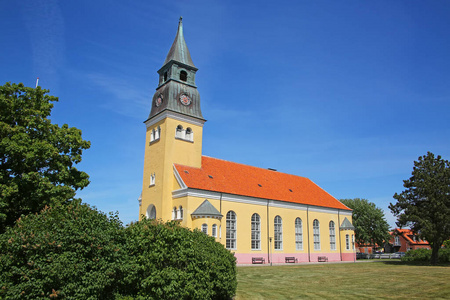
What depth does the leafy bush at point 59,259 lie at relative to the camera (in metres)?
9.02

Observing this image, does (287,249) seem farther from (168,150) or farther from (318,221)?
(168,150)

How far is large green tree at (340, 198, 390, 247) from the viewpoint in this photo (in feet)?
188

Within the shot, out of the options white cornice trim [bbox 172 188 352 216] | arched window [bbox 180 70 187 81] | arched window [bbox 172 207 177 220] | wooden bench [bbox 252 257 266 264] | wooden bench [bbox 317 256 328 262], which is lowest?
wooden bench [bbox 317 256 328 262]

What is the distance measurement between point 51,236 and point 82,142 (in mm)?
13698

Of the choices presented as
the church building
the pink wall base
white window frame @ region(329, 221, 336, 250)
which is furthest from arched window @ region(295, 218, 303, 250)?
white window frame @ region(329, 221, 336, 250)

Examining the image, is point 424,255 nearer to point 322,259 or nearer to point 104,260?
point 322,259

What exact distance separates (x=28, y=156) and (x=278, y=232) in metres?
26.8

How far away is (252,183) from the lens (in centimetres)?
3788

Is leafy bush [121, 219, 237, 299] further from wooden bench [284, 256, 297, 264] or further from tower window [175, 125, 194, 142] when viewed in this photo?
wooden bench [284, 256, 297, 264]

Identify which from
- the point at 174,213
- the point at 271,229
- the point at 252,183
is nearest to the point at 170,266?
the point at 174,213

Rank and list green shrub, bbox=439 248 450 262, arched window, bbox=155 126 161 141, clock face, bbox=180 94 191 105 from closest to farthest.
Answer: arched window, bbox=155 126 161 141 → clock face, bbox=180 94 191 105 → green shrub, bbox=439 248 450 262

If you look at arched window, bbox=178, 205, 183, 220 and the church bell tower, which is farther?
the church bell tower

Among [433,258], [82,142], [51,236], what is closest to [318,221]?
[433,258]

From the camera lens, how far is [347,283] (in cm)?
1802
